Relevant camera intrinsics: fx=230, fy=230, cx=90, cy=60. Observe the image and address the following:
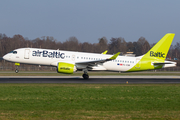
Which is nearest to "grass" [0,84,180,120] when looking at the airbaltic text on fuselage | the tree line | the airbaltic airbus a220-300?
the airbaltic airbus a220-300

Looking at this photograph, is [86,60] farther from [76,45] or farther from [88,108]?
[76,45]

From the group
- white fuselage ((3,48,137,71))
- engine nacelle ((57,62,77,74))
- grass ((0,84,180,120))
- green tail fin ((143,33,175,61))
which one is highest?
green tail fin ((143,33,175,61))

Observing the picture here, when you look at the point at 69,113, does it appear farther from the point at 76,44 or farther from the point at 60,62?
the point at 76,44

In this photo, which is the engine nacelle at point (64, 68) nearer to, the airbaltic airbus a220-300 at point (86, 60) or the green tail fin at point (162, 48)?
the airbaltic airbus a220-300 at point (86, 60)

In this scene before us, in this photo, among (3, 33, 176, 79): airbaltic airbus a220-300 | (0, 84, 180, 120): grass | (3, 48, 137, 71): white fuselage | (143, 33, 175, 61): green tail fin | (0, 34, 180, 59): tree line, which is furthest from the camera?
(0, 34, 180, 59): tree line

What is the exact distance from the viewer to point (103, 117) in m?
9.88

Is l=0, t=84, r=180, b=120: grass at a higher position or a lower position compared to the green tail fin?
lower

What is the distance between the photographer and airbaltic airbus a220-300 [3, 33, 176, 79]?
30.4 metres

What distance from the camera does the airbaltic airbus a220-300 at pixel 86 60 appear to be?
99.9ft

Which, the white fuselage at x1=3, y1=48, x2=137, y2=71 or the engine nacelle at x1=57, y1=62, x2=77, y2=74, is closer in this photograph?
the engine nacelle at x1=57, y1=62, x2=77, y2=74

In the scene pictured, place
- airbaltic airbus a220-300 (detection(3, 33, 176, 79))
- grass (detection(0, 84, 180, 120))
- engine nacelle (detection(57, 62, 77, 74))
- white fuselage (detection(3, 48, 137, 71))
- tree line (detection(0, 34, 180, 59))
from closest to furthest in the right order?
1. grass (detection(0, 84, 180, 120))
2. engine nacelle (detection(57, 62, 77, 74))
3. airbaltic airbus a220-300 (detection(3, 33, 176, 79))
4. white fuselage (detection(3, 48, 137, 71))
5. tree line (detection(0, 34, 180, 59))

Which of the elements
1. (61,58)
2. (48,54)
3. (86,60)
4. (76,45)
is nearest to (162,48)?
(86,60)

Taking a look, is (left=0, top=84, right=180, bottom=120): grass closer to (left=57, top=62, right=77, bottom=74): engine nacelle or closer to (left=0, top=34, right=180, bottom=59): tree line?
(left=57, top=62, right=77, bottom=74): engine nacelle

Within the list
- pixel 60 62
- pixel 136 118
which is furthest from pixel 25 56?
pixel 136 118
